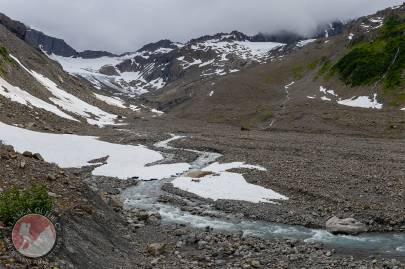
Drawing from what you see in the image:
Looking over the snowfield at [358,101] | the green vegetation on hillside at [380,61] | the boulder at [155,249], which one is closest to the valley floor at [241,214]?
the boulder at [155,249]

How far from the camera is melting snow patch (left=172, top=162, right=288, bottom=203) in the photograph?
3772 cm

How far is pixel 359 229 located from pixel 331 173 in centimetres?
1558

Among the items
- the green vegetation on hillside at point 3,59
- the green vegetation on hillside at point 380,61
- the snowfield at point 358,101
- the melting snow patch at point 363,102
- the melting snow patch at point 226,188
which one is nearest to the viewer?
the melting snow patch at point 226,188

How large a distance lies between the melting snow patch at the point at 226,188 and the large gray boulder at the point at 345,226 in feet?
23.1

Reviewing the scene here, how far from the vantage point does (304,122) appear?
103m

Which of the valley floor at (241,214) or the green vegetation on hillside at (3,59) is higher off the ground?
the green vegetation on hillside at (3,59)

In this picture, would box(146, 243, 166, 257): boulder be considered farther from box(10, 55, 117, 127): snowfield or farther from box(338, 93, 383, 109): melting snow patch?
box(338, 93, 383, 109): melting snow patch

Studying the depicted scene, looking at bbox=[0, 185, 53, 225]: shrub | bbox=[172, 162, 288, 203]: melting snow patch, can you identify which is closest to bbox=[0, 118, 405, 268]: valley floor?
bbox=[172, 162, 288, 203]: melting snow patch

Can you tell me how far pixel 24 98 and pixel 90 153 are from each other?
36.2m

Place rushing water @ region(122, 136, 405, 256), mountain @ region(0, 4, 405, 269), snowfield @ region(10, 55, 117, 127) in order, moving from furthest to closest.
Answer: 1. snowfield @ region(10, 55, 117, 127)
2. rushing water @ region(122, 136, 405, 256)
3. mountain @ region(0, 4, 405, 269)

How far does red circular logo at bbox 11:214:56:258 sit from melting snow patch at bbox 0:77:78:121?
230 ft

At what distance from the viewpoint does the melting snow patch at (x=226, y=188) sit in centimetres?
3772

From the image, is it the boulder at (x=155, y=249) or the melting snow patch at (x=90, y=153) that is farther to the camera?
the melting snow patch at (x=90, y=153)

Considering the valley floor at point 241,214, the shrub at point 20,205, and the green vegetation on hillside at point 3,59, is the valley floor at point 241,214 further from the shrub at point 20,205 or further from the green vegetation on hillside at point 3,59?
the green vegetation on hillside at point 3,59
